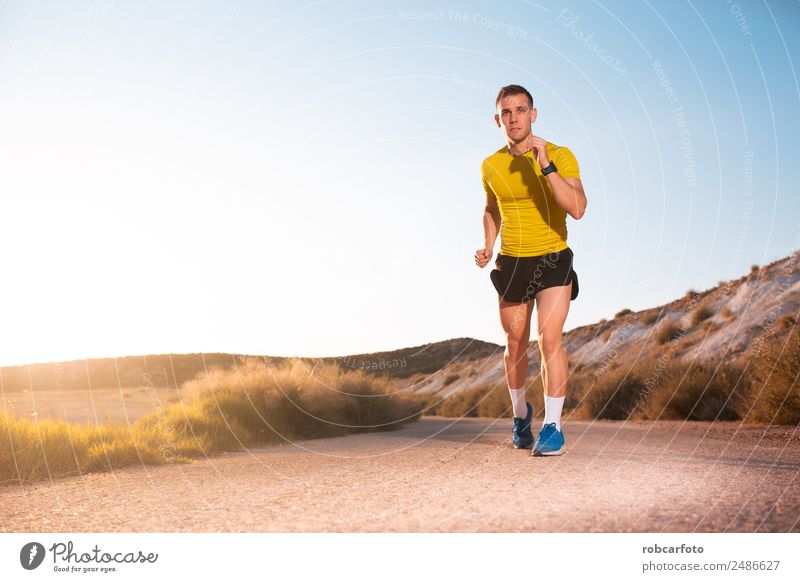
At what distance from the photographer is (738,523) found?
3.10 m

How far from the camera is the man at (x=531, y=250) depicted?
15.3 ft

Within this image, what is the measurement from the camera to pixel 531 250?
195 inches

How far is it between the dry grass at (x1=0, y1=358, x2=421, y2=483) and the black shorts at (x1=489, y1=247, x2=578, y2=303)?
131 inches

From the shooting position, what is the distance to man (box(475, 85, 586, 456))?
4664 millimetres

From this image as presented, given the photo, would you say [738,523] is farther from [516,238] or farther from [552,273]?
[516,238]

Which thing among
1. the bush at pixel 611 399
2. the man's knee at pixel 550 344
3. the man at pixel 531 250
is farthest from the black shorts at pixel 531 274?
the bush at pixel 611 399

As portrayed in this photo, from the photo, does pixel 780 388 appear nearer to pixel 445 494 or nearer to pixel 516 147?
pixel 516 147

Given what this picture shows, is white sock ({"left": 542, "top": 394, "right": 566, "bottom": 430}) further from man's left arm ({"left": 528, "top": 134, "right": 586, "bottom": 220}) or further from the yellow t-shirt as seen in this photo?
man's left arm ({"left": 528, "top": 134, "right": 586, "bottom": 220})

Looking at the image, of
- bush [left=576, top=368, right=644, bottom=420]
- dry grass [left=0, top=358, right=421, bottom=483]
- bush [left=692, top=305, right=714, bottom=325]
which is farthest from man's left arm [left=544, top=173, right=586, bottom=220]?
bush [left=692, top=305, right=714, bottom=325]

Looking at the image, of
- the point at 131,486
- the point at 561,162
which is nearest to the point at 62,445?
the point at 131,486

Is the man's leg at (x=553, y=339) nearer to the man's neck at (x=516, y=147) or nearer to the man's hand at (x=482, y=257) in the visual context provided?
the man's hand at (x=482, y=257)

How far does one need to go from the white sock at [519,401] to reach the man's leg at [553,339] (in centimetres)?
44

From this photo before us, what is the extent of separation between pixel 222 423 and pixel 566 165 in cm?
529

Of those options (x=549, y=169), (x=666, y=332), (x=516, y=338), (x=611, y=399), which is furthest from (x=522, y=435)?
(x=666, y=332)
